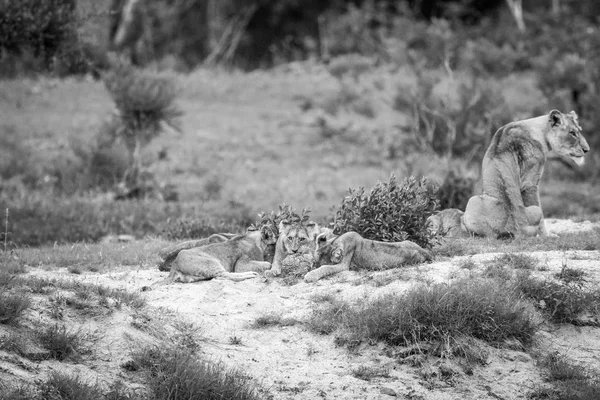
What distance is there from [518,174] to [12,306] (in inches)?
325

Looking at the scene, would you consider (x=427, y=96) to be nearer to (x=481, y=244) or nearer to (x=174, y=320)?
(x=481, y=244)

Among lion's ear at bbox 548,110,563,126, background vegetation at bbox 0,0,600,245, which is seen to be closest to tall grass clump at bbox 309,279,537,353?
background vegetation at bbox 0,0,600,245

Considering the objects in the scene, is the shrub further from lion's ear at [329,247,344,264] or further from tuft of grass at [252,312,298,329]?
tuft of grass at [252,312,298,329]

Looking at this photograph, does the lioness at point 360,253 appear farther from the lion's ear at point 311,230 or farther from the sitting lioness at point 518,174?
the sitting lioness at point 518,174

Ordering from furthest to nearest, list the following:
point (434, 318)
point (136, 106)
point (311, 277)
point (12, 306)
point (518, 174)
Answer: point (136, 106) < point (518, 174) < point (311, 277) < point (434, 318) < point (12, 306)

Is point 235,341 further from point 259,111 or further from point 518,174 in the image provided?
point 259,111

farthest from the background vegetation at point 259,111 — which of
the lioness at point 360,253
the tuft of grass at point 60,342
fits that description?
the tuft of grass at point 60,342

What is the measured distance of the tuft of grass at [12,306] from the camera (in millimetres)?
9883

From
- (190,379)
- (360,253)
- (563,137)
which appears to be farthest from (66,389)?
(563,137)

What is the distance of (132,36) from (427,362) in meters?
35.3

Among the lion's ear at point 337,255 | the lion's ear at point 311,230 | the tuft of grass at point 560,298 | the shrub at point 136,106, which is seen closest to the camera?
the tuft of grass at point 560,298

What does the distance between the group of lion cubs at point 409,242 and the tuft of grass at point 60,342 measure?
2584 mm

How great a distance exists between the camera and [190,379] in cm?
958

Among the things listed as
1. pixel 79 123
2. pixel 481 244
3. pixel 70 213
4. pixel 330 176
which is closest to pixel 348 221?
pixel 481 244
